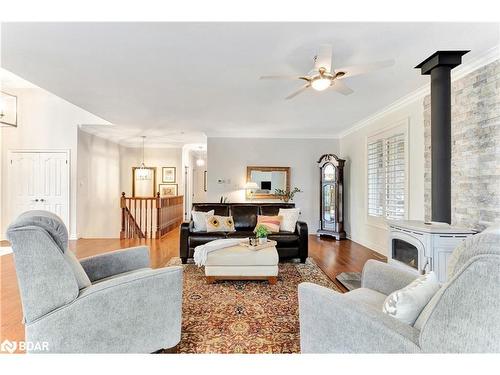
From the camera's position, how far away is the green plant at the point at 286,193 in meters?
6.79

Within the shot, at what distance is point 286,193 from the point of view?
6793mm

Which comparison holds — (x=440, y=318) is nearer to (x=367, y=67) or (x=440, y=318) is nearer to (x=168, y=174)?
(x=367, y=67)

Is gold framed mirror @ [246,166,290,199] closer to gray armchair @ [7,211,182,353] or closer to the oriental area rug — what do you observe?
the oriental area rug

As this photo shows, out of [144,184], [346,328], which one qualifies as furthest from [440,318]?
[144,184]

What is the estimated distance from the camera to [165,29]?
2283 mm

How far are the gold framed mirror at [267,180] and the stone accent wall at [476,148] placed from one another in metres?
4.10

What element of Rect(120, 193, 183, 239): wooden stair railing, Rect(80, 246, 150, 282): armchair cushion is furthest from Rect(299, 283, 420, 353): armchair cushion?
Rect(120, 193, 183, 239): wooden stair railing

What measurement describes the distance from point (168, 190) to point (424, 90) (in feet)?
A: 24.2

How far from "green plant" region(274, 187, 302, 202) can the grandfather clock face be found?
0.67 m

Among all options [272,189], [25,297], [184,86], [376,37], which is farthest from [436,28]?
[272,189]

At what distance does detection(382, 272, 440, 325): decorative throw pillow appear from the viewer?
4.19 ft

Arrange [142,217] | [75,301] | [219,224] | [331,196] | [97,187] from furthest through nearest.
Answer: [97,187], [142,217], [331,196], [219,224], [75,301]

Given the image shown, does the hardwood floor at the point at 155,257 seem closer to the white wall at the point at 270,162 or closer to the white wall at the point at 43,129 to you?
the white wall at the point at 270,162

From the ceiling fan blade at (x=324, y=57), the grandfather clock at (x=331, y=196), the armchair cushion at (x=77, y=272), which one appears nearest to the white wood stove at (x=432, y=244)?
the ceiling fan blade at (x=324, y=57)
